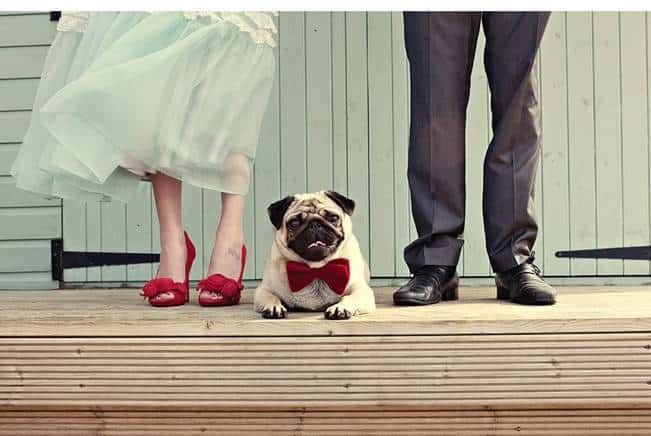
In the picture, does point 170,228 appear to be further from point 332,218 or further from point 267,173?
point 267,173

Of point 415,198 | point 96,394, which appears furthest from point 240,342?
point 415,198

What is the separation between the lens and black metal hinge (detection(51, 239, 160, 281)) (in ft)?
11.2

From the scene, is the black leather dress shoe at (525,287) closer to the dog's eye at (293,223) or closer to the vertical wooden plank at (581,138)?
the dog's eye at (293,223)

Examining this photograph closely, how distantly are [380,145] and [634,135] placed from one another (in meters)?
1.01

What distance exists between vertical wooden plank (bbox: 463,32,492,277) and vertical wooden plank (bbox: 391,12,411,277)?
247 mm

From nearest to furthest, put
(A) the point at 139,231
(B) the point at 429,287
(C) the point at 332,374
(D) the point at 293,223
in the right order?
(C) the point at 332,374, (D) the point at 293,223, (B) the point at 429,287, (A) the point at 139,231

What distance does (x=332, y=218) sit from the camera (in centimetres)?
207

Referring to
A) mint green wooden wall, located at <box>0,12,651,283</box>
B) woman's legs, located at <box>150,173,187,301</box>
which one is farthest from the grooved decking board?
mint green wooden wall, located at <box>0,12,651,283</box>

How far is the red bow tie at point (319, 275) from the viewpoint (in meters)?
2.05

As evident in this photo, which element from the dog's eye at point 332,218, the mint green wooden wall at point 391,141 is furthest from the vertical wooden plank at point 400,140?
the dog's eye at point 332,218

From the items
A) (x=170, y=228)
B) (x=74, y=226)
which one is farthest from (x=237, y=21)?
(x=74, y=226)

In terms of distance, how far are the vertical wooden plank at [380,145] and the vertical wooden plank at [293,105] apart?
0.27m

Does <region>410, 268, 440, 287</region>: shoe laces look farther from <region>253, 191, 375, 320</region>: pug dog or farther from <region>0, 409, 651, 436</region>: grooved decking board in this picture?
<region>0, 409, 651, 436</region>: grooved decking board

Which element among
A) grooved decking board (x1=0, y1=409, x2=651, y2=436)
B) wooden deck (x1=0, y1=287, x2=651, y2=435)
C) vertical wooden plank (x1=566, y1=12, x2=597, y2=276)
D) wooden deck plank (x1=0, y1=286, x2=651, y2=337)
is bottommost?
grooved decking board (x1=0, y1=409, x2=651, y2=436)
